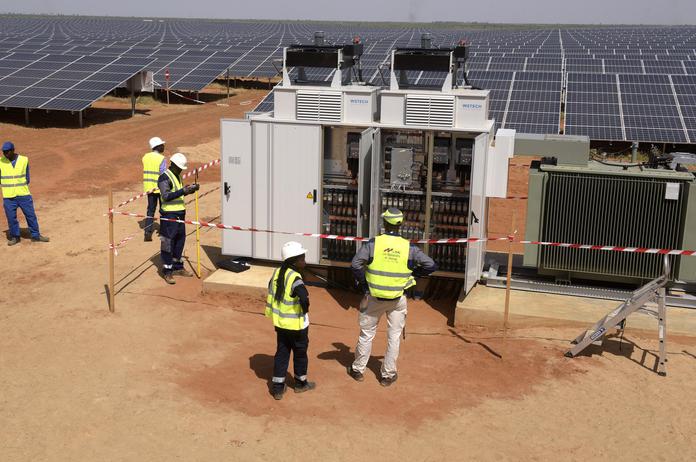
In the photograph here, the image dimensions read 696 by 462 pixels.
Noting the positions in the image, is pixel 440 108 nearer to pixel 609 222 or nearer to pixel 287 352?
pixel 609 222

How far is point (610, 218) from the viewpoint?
909cm

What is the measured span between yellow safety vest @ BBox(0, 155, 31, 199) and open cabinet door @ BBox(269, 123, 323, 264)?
4562 millimetres

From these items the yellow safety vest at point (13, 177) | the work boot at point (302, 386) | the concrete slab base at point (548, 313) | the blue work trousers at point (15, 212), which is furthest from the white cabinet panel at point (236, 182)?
the yellow safety vest at point (13, 177)

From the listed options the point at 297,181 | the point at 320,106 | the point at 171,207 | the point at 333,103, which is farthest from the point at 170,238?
the point at 333,103

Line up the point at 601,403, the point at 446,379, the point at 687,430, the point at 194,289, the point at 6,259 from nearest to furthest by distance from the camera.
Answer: the point at 687,430
the point at 601,403
the point at 446,379
the point at 194,289
the point at 6,259

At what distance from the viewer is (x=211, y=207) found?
14656 millimetres

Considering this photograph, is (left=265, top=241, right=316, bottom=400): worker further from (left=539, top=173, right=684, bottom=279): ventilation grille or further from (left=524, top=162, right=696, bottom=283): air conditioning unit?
(left=539, top=173, right=684, bottom=279): ventilation grille

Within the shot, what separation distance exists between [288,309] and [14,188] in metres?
7.16

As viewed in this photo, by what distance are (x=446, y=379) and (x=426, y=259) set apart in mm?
1271

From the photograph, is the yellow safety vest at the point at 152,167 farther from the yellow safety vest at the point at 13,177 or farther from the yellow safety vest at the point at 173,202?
the yellow safety vest at the point at 173,202

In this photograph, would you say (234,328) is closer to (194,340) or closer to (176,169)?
(194,340)

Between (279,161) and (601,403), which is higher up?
(279,161)

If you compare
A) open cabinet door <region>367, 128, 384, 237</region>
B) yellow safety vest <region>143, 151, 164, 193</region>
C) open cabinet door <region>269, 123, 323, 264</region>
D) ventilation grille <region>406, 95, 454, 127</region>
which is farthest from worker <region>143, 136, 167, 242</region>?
ventilation grille <region>406, 95, 454, 127</region>

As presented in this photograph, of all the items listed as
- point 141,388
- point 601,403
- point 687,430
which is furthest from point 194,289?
point 687,430
